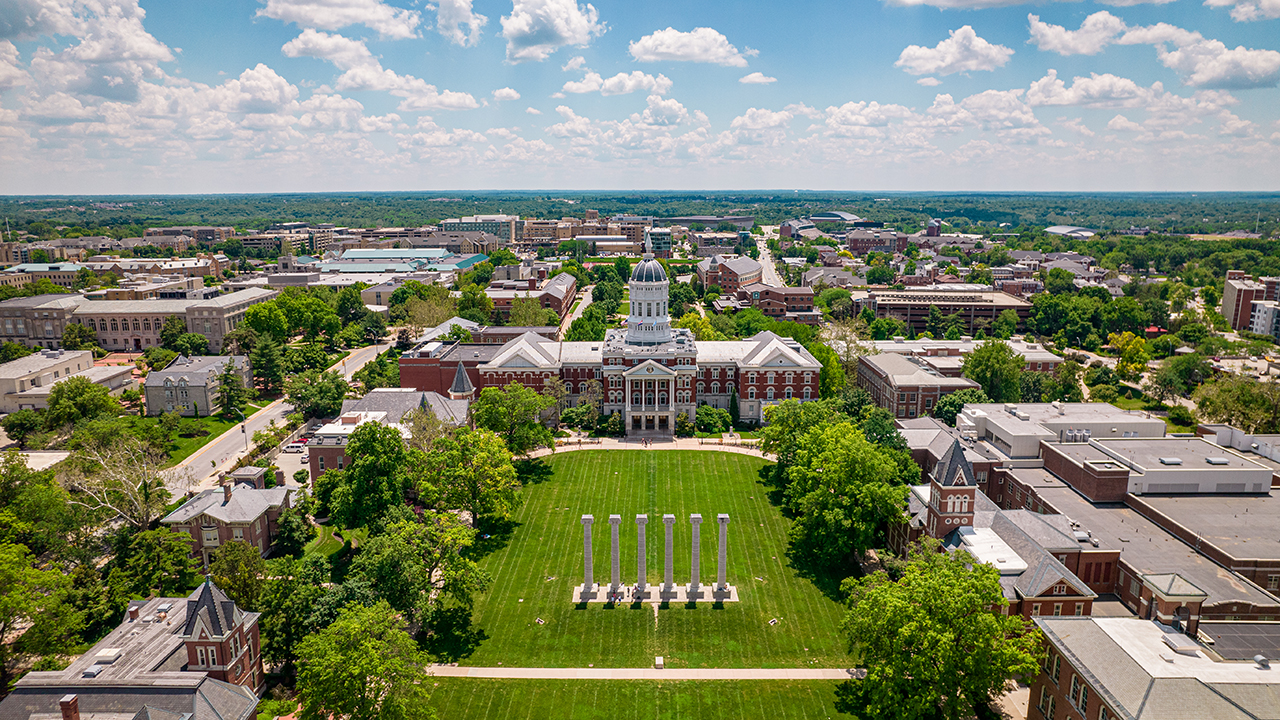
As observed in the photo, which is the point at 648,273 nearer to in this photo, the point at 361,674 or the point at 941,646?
the point at 941,646

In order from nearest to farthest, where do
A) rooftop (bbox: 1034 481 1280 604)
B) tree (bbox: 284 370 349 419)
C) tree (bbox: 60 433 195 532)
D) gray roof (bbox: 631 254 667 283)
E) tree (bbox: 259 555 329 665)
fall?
tree (bbox: 259 555 329 665)
rooftop (bbox: 1034 481 1280 604)
tree (bbox: 60 433 195 532)
tree (bbox: 284 370 349 419)
gray roof (bbox: 631 254 667 283)

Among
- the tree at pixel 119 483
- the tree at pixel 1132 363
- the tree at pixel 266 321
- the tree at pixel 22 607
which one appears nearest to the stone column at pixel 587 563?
the tree at pixel 22 607

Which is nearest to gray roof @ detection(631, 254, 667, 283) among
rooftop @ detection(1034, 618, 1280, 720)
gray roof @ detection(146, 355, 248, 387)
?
gray roof @ detection(146, 355, 248, 387)

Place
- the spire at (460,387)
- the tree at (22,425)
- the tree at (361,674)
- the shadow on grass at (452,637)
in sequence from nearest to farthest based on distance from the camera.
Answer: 1. the tree at (361,674)
2. the shadow on grass at (452,637)
3. the tree at (22,425)
4. the spire at (460,387)

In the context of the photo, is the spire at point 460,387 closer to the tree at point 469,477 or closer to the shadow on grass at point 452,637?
the tree at point 469,477

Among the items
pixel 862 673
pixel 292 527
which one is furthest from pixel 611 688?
pixel 292 527

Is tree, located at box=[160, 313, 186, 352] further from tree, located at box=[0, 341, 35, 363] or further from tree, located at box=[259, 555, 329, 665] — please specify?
tree, located at box=[259, 555, 329, 665]
